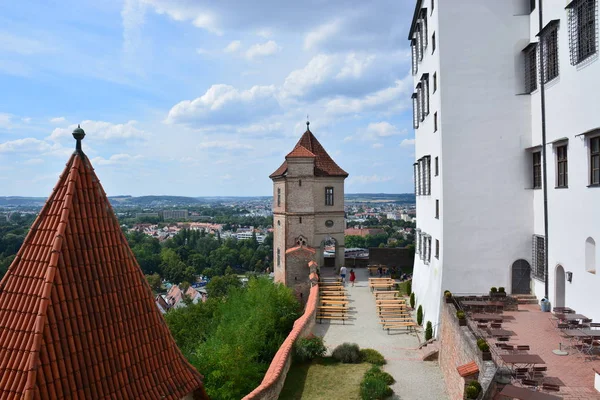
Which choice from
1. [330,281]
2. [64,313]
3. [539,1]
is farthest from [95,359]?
[330,281]

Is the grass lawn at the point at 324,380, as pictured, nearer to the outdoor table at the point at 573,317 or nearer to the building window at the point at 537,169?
the outdoor table at the point at 573,317

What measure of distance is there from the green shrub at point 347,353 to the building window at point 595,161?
9.79m

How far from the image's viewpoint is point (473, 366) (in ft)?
36.3

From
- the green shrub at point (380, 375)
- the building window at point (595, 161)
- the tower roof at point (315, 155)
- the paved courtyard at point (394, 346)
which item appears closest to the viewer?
the building window at point (595, 161)

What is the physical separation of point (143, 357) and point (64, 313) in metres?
1.30

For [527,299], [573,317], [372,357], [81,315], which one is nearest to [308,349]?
[372,357]

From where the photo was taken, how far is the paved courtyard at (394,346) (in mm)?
14427

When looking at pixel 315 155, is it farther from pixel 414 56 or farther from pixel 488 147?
pixel 488 147

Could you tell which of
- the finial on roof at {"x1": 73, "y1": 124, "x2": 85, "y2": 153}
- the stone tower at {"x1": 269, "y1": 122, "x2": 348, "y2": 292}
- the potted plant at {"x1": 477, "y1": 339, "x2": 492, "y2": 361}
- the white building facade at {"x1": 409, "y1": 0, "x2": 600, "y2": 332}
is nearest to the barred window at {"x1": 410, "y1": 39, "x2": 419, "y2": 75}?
the white building facade at {"x1": 409, "y1": 0, "x2": 600, "y2": 332}

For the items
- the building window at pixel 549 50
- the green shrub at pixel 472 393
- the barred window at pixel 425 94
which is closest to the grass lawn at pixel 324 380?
the green shrub at pixel 472 393

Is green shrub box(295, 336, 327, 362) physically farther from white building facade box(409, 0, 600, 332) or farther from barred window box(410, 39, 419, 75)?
barred window box(410, 39, 419, 75)

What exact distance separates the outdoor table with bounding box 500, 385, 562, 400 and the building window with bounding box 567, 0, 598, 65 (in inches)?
383

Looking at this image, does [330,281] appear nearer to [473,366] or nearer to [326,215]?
[326,215]

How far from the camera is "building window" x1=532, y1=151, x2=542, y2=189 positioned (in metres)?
17.3
